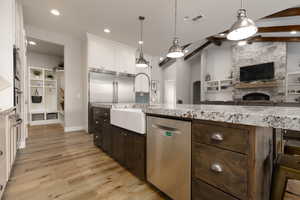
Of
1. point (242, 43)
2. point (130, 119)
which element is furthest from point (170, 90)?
point (130, 119)

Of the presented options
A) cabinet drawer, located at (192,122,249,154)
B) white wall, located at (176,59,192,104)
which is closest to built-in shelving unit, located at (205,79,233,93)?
white wall, located at (176,59,192,104)

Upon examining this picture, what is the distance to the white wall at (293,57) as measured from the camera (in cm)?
518

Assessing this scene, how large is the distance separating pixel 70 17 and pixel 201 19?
3.27 meters

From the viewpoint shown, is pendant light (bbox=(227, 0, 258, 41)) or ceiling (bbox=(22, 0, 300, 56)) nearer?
pendant light (bbox=(227, 0, 258, 41))

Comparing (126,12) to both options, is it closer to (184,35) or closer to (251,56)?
(184,35)

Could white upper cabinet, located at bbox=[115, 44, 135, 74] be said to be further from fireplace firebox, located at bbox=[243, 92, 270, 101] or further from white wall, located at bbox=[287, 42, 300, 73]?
white wall, located at bbox=[287, 42, 300, 73]

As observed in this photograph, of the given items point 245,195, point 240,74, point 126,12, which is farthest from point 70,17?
point 240,74

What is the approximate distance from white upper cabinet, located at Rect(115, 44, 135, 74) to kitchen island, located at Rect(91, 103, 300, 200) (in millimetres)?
3959

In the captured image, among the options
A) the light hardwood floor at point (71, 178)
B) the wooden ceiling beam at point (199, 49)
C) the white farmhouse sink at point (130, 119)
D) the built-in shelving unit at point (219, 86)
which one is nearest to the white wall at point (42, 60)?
the light hardwood floor at point (71, 178)

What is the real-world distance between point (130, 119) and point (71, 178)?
1059 mm

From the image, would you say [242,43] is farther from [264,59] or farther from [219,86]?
[219,86]

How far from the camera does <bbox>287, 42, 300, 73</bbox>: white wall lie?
518 centimetres

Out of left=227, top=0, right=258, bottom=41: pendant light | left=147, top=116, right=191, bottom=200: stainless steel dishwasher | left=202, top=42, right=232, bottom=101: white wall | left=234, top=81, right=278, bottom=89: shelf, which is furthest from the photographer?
left=202, top=42, right=232, bottom=101: white wall

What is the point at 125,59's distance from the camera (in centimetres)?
471
